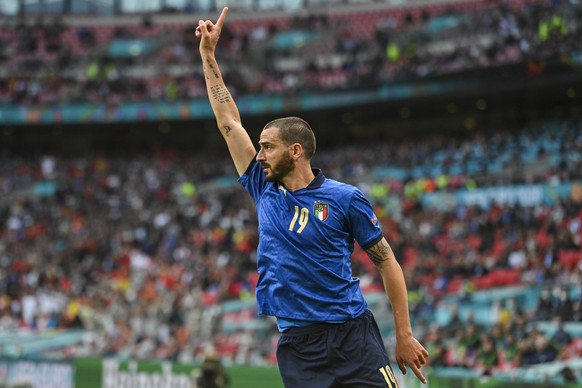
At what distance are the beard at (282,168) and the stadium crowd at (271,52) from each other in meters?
22.5

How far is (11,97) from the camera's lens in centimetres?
3516

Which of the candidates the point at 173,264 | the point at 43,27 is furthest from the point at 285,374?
the point at 43,27

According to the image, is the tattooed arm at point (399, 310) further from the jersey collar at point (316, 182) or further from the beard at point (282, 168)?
the beard at point (282, 168)

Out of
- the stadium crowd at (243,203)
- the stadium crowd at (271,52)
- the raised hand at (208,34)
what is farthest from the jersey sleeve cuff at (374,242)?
the stadium crowd at (271,52)

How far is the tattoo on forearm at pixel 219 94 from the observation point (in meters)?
5.13

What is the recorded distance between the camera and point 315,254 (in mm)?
4441

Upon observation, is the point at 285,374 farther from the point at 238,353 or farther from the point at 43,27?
the point at 43,27

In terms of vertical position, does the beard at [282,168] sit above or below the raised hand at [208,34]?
below

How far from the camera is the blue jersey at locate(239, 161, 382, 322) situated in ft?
14.5

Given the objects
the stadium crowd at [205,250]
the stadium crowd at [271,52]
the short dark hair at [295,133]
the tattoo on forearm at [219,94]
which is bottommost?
the stadium crowd at [205,250]

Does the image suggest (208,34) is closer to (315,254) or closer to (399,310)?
(315,254)

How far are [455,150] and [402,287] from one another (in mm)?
22761

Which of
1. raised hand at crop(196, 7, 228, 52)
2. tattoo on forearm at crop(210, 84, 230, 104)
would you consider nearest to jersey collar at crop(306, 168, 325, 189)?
tattoo on forearm at crop(210, 84, 230, 104)

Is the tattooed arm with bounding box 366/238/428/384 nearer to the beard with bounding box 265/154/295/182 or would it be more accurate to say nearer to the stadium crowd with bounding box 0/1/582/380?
the beard with bounding box 265/154/295/182
